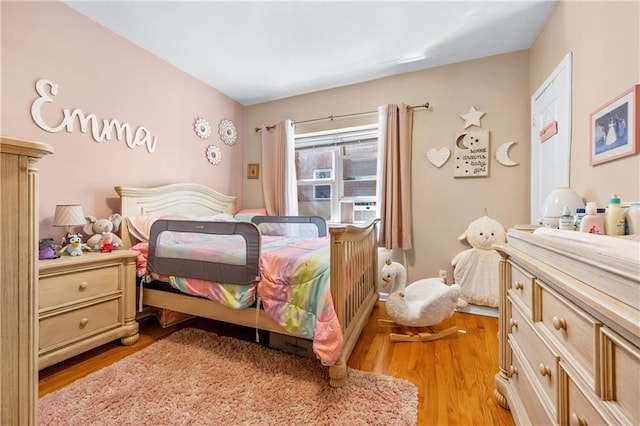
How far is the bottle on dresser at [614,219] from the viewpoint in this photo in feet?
3.26

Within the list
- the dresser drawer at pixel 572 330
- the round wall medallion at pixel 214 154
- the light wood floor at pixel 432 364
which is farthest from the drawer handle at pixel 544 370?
the round wall medallion at pixel 214 154

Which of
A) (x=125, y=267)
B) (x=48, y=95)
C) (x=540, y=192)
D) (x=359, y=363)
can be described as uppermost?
(x=48, y=95)

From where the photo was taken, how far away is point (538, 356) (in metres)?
0.82

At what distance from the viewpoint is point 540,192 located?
2.05 m

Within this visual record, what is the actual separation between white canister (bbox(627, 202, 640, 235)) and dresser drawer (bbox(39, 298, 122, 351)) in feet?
9.15

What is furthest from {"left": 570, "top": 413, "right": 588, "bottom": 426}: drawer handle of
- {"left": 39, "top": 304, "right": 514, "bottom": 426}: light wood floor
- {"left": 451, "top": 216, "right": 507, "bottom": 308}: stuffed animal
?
{"left": 451, "top": 216, "right": 507, "bottom": 308}: stuffed animal

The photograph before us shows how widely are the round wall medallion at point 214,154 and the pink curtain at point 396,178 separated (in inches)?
78.4

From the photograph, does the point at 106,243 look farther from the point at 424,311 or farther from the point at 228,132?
the point at 424,311

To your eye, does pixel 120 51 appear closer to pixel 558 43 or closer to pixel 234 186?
pixel 234 186

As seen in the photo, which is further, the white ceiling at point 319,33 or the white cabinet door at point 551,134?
the white ceiling at point 319,33

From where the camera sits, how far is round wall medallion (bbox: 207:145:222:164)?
3.06m

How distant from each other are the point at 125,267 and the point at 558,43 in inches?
136

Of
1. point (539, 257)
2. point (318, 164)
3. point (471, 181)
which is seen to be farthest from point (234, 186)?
point (539, 257)

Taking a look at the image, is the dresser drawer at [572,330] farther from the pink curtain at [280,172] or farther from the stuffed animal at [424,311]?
the pink curtain at [280,172]
